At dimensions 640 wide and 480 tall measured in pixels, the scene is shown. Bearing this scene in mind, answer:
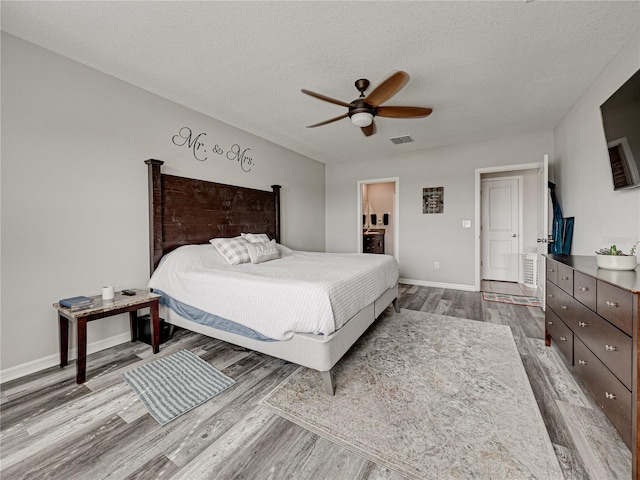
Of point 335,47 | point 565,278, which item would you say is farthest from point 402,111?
point 565,278

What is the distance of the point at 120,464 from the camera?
50.0 inches

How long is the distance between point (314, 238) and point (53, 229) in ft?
12.7

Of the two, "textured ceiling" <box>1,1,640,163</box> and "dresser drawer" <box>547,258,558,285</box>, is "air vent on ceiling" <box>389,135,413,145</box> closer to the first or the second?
"textured ceiling" <box>1,1,640,163</box>

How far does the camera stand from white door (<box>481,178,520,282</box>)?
513cm

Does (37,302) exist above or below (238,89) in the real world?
below

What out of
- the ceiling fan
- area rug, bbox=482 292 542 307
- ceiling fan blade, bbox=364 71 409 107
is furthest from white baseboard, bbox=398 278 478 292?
ceiling fan blade, bbox=364 71 409 107

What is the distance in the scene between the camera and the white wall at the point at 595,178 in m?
2.02

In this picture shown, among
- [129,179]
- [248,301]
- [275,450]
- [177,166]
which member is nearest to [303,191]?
[177,166]

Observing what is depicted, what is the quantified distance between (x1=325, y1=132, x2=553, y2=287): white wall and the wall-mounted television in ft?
7.18

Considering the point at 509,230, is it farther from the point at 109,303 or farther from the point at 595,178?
the point at 109,303

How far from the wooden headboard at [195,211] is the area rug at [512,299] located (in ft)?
11.7

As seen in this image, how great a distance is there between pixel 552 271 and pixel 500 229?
3.35 meters

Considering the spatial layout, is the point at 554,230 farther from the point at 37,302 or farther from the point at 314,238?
the point at 37,302

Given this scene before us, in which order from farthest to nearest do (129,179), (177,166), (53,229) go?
(177,166) < (129,179) < (53,229)
